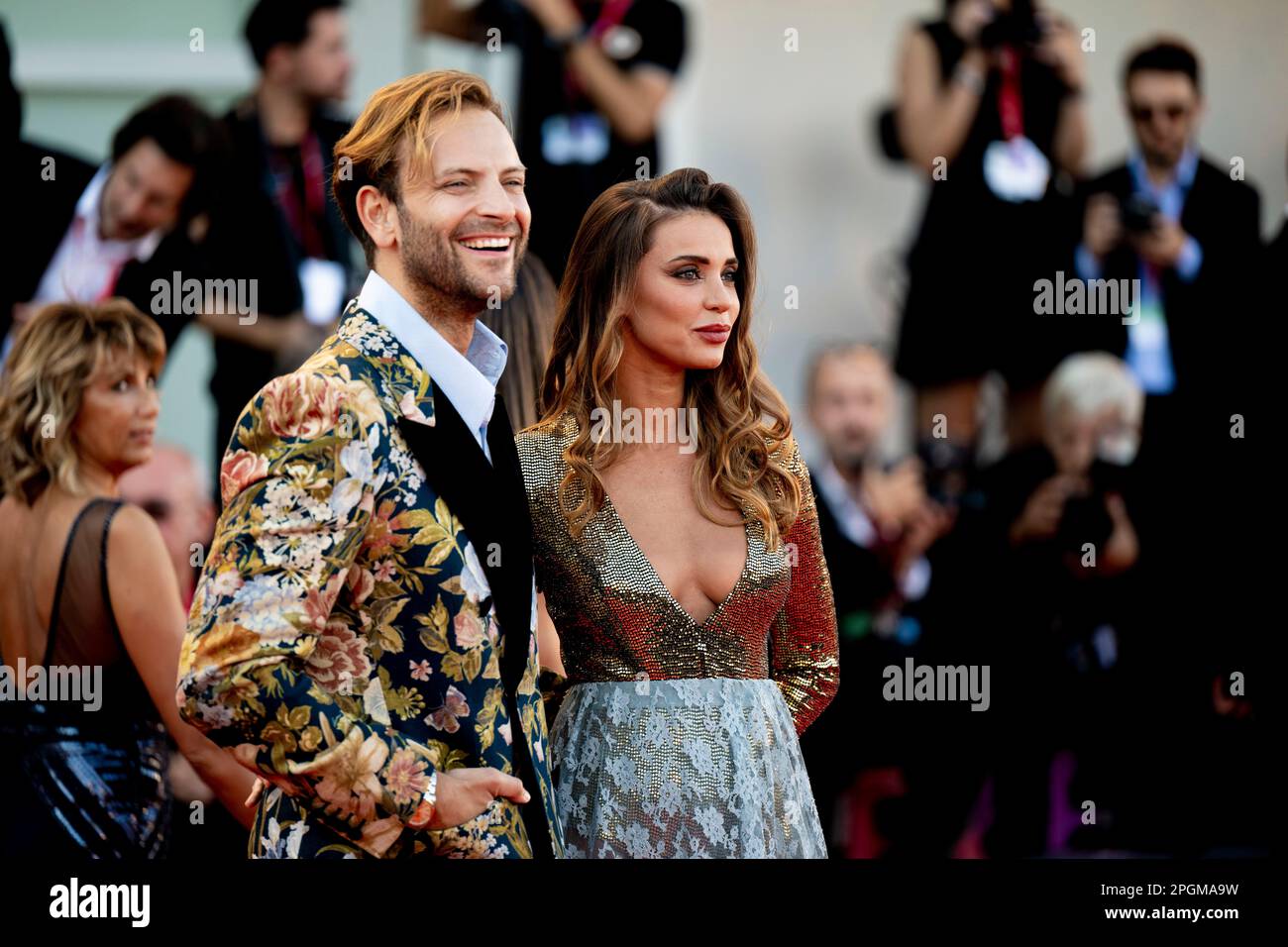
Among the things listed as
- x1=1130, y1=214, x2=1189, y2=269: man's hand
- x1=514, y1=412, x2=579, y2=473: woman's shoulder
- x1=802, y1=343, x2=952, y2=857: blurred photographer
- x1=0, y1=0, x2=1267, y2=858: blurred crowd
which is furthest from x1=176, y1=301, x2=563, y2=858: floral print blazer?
x1=1130, y1=214, x2=1189, y2=269: man's hand

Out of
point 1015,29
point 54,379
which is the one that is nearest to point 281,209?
point 54,379

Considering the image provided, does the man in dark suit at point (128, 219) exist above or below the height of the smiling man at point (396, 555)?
above

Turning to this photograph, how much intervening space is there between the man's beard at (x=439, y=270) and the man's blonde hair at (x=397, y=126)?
0.07m

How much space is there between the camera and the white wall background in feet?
18.8

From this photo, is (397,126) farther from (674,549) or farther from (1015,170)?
(1015,170)

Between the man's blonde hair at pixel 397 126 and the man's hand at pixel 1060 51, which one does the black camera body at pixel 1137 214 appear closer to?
the man's hand at pixel 1060 51

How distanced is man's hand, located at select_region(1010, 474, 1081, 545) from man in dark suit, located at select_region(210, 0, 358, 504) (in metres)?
2.00

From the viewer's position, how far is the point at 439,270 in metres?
2.56

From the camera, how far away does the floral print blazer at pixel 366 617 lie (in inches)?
90.4

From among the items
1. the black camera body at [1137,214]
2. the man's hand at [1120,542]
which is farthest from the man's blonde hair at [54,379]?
the black camera body at [1137,214]

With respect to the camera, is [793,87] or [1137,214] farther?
[793,87]

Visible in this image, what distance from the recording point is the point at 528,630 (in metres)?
2.57

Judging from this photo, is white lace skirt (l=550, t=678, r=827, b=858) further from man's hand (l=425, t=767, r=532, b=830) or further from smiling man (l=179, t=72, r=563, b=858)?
man's hand (l=425, t=767, r=532, b=830)

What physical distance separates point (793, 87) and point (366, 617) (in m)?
4.38
